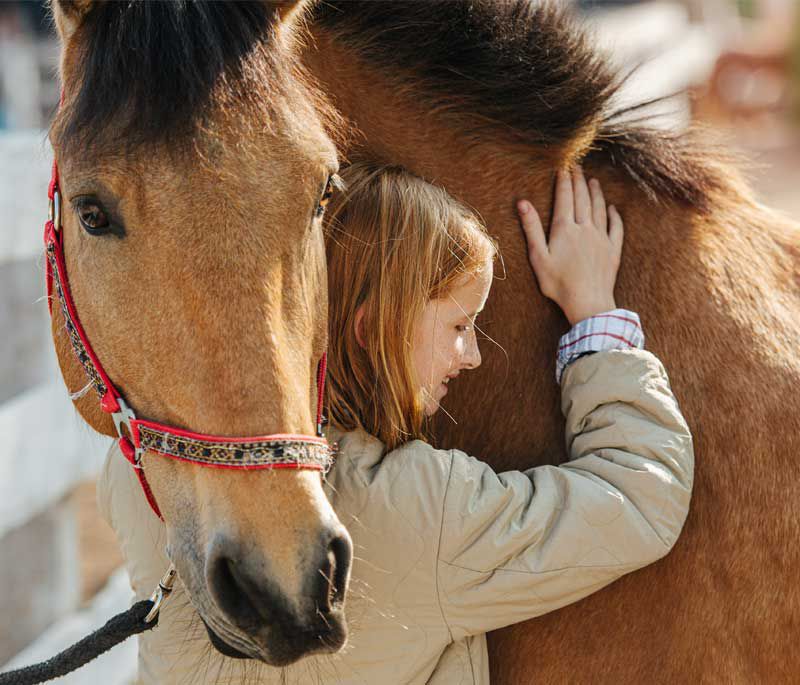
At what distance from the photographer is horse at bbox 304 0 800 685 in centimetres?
183

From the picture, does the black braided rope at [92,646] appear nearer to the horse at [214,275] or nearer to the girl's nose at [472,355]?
the horse at [214,275]

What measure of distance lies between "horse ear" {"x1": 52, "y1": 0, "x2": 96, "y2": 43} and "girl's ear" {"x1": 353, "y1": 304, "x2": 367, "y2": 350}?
723 mm

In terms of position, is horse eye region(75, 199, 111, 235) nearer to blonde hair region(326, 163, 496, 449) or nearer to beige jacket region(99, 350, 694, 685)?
blonde hair region(326, 163, 496, 449)

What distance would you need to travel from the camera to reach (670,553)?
1.85 metres

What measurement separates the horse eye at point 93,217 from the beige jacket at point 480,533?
606 mm

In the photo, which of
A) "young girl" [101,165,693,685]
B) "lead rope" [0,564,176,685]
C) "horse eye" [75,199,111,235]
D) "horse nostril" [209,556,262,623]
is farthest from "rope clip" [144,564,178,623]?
"horse eye" [75,199,111,235]

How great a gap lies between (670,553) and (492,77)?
3.54ft

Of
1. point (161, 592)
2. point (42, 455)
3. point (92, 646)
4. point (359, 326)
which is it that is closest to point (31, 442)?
point (42, 455)

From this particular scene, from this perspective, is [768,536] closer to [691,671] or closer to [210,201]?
[691,671]

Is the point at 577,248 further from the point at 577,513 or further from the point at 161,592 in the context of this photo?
the point at 161,592

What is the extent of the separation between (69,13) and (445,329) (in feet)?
2.92

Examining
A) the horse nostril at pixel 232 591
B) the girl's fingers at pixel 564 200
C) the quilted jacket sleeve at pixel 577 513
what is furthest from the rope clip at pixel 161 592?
the girl's fingers at pixel 564 200

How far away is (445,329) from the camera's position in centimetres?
184

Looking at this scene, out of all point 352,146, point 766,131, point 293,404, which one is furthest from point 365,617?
point 766,131
